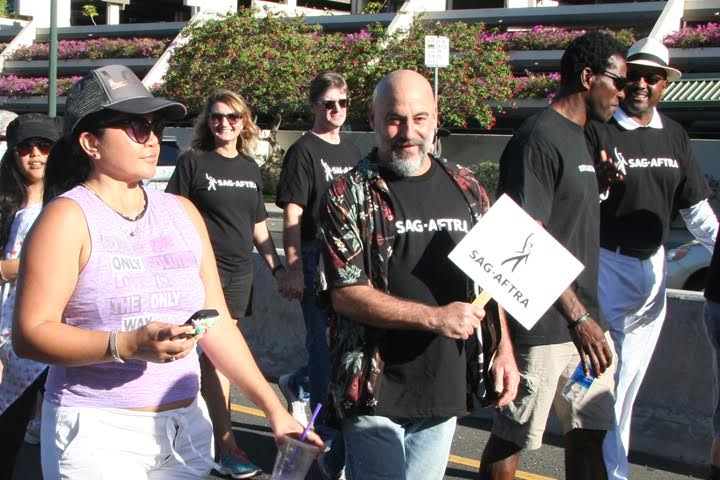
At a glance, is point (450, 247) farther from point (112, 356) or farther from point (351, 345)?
point (112, 356)

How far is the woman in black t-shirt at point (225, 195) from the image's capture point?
5.56 metres

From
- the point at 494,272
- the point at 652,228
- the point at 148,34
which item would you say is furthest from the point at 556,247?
the point at 148,34

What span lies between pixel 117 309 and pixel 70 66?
38.0 m

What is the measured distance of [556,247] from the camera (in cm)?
341

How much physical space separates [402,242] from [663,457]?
3.34 metres

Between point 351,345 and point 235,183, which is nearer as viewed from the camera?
point 351,345

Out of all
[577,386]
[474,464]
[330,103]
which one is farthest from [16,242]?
[474,464]

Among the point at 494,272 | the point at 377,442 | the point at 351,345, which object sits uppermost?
the point at 494,272

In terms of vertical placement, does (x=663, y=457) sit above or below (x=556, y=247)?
below

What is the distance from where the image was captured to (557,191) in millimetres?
4098

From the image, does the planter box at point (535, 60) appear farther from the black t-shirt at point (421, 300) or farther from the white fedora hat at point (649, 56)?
the black t-shirt at point (421, 300)

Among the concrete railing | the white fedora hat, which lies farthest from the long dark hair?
the concrete railing

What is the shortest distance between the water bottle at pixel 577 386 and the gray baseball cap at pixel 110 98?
2.20 metres

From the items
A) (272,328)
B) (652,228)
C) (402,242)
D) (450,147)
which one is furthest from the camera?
(450,147)
